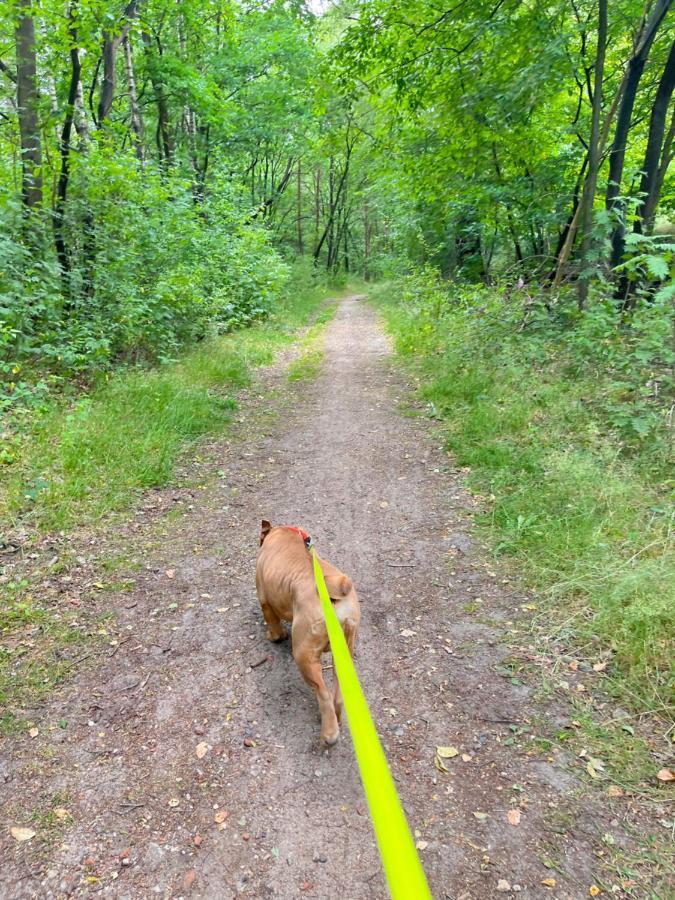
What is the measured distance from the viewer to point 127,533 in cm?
420

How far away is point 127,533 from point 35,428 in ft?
5.59

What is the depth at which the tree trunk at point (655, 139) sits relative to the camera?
22.6ft

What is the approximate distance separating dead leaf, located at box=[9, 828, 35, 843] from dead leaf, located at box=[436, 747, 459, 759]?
5.74ft

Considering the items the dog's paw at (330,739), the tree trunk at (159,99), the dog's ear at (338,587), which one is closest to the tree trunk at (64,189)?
the dog's ear at (338,587)

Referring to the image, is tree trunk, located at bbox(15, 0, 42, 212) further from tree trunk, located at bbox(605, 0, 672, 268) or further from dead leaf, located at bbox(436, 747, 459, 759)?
dead leaf, located at bbox(436, 747, 459, 759)

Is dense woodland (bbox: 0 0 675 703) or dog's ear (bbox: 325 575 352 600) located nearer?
dog's ear (bbox: 325 575 352 600)

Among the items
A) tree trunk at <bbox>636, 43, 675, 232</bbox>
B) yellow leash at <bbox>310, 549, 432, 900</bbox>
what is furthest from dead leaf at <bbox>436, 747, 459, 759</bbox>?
tree trunk at <bbox>636, 43, 675, 232</bbox>

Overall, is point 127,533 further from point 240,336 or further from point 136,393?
point 240,336

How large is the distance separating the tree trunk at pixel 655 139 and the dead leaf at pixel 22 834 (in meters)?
8.21

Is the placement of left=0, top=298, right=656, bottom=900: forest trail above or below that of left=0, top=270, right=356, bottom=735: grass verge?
below

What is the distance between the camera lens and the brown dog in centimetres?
229

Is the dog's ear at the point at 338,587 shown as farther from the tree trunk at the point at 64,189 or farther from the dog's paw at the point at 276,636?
the tree trunk at the point at 64,189

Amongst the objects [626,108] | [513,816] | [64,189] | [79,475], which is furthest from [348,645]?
[626,108]

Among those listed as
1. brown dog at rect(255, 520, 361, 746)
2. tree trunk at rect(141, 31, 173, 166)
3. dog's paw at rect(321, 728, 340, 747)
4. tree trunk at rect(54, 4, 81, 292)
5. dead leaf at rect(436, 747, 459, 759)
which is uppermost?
tree trunk at rect(141, 31, 173, 166)
